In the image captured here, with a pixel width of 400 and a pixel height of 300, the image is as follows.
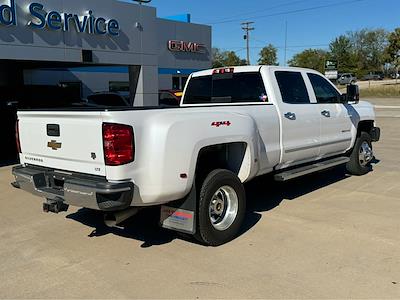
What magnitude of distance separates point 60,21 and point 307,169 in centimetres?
907

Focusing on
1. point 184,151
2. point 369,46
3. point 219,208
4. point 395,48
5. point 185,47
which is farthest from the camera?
point 369,46

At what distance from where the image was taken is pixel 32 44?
11.9m

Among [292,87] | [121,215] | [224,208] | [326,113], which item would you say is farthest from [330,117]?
[121,215]

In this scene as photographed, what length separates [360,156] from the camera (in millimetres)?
8352

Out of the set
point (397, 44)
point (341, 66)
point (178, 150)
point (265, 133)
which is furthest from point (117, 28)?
point (341, 66)

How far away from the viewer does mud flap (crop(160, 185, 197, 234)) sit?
14.9 feet

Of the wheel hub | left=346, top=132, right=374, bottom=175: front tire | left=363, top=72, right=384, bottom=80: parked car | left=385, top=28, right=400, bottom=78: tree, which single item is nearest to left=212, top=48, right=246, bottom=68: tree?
left=363, top=72, right=384, bottom=80: parked car

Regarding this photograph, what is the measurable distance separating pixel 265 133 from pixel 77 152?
7.91 ft

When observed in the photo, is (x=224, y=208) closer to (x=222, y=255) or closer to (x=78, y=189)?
(x=222, y=255)

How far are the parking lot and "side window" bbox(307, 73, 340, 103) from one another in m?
1.60

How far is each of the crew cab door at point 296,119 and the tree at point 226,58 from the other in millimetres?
82296

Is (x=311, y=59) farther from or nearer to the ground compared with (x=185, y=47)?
farther from the ground

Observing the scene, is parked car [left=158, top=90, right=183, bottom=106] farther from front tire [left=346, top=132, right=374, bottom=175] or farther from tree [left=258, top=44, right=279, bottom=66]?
tree [left=258, top=44, right=279, bottom=66]

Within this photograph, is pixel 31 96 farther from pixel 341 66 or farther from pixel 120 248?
pixel 341 66
